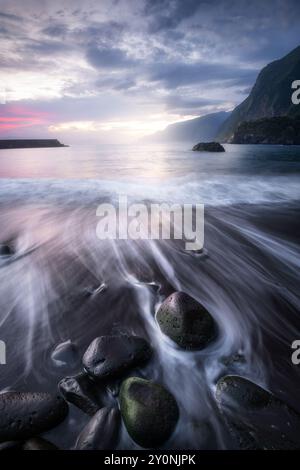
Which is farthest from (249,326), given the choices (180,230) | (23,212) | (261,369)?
(23,212)

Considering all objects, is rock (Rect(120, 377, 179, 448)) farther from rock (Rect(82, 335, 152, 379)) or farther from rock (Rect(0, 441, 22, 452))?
rock (Rect(0, 441, 22, 452))

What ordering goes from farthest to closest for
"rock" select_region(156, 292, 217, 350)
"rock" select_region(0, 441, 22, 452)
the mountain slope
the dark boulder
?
1. the mountain slope
2. "rock" select_region(156, 292, 217, 350)
3. the dark boulder
4. "rock" select_region(0, 441, 22, 452)

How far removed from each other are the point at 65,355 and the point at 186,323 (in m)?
1.76

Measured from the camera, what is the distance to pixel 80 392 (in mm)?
3227

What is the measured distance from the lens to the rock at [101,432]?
9.07ft

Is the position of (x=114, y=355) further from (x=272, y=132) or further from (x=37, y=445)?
(x=272, y=132)

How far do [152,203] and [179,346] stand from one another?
9917 mm

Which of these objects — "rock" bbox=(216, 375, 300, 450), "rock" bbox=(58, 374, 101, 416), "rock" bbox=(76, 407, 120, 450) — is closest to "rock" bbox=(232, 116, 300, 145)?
"rock" bbox=(216, 375, 300, 450)

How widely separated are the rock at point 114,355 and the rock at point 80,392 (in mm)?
142

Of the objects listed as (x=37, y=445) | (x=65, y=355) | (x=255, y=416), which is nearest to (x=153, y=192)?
(x=65, y=355)

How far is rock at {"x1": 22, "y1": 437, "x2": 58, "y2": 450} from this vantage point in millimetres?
2652

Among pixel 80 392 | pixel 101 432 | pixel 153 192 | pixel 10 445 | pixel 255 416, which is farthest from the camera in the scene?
pixel 153 192

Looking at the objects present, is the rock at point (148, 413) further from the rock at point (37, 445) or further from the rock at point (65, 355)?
the rock at point (65, 355)

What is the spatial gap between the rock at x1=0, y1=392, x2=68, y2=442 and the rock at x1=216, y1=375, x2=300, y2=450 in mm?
1852
